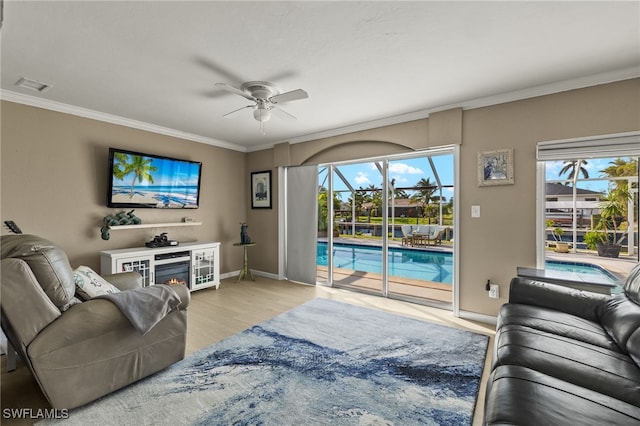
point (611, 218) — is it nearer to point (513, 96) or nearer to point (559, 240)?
point (559, 240)

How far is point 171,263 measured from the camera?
152 inches

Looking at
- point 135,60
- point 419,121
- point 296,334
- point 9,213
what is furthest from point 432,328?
point 9,213

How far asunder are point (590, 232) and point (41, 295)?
4.33 meters

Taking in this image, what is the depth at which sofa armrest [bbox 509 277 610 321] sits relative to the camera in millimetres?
2031

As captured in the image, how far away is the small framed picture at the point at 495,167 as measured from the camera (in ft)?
9.79

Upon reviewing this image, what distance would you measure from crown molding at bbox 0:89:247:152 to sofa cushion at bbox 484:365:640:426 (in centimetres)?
452

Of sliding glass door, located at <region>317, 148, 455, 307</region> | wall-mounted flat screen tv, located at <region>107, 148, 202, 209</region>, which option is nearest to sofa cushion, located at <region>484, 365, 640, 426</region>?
sliding glass door, located at <region>317, 148, 455, 307</region>

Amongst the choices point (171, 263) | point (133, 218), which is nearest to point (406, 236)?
point (171, 263)

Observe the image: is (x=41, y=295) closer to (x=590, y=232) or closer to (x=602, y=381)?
(x=602, y=381)

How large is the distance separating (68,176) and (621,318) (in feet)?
16.5

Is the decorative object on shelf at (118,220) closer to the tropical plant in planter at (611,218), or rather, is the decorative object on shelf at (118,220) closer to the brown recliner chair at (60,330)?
the brown recliner chair at (60,330)

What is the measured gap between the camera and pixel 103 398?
6.14ft

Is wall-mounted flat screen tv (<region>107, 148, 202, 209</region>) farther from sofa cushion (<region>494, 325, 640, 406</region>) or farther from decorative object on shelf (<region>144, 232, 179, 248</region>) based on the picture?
sofa cushion (<region>494, 325, 640, 406</region>)

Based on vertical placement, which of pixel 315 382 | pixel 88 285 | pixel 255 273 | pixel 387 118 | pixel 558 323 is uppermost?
pixel 387 118
